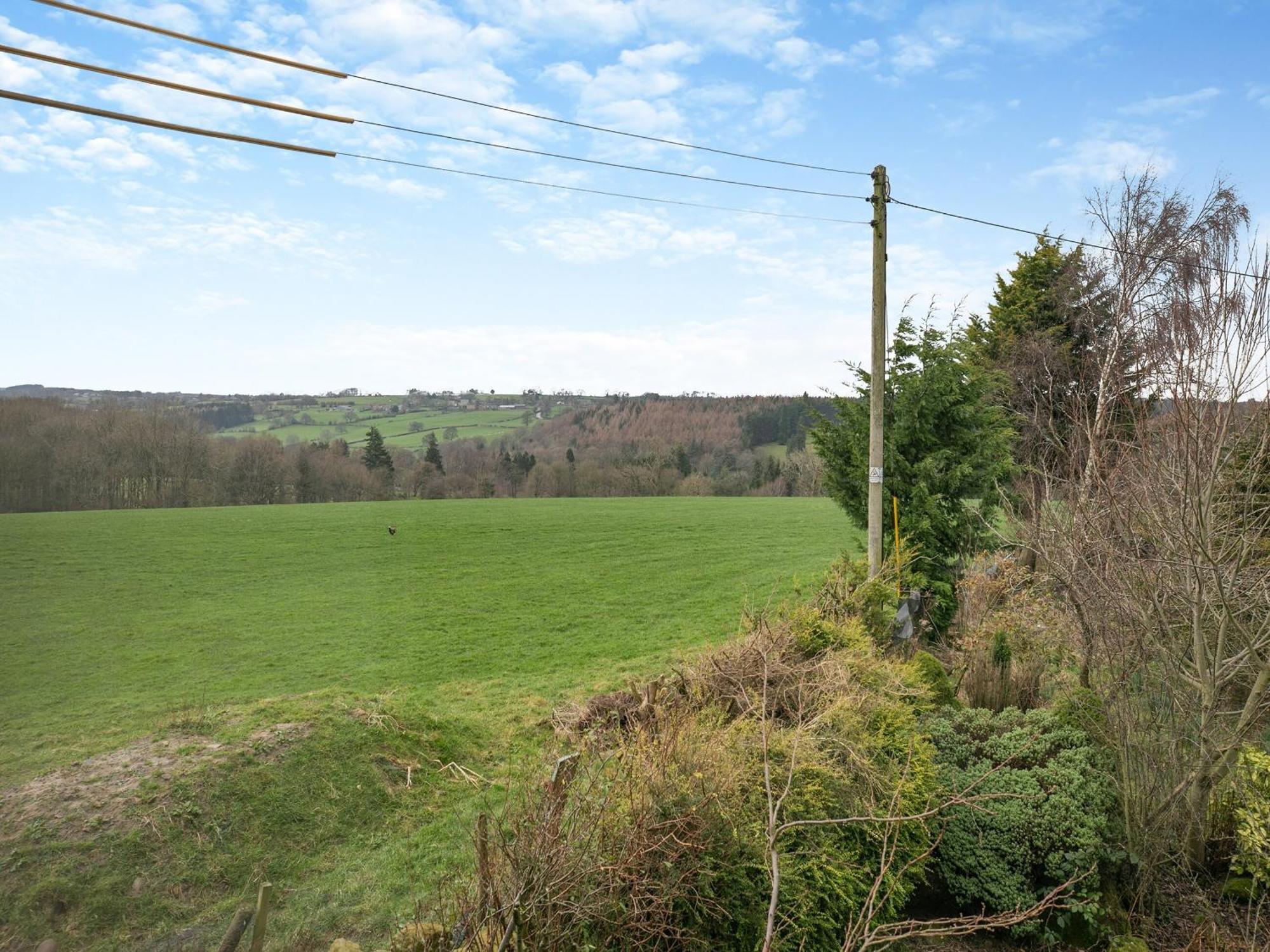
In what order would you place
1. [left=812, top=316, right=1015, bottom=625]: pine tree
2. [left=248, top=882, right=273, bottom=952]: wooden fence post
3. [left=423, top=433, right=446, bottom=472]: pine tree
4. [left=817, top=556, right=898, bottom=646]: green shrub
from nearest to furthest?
[left=248, top=882, right=273, bottom=952]: wooden fence post < [left=817, top=556, right=898, bottom=646]: green shrub < [left=812, top=316, right=1015, bottom=625]: pine tree < [left=423, top=433, right=446, bottom=472]: pine tree

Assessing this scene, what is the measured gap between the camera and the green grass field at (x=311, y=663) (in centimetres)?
485

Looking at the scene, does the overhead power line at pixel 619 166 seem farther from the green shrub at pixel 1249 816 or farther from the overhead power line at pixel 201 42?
the green shrub at pixel 1249 816

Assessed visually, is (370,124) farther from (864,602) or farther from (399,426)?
(399,426)

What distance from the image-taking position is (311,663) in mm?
14188

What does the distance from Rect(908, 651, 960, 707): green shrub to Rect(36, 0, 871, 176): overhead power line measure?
636 cm

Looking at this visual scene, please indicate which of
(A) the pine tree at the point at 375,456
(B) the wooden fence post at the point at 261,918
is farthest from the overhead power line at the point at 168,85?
(A) the pine tree at the point at 375,456

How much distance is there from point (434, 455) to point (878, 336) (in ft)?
172

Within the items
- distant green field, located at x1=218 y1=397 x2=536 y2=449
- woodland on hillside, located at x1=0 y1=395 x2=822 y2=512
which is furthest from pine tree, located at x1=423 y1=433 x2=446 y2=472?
distant green field, located at x1=218 y1=397 x2=536 y2=449

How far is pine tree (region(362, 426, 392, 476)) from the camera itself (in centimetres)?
5350

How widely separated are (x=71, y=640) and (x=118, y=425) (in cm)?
1293

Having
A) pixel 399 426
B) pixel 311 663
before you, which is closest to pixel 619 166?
pixel 311 663

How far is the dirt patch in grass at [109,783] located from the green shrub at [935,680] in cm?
560

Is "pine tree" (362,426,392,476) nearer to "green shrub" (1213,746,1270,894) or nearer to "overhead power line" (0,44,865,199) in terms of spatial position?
"overhead power line" (0,44,865,199)

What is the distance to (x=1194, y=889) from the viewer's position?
5492 millimetres
